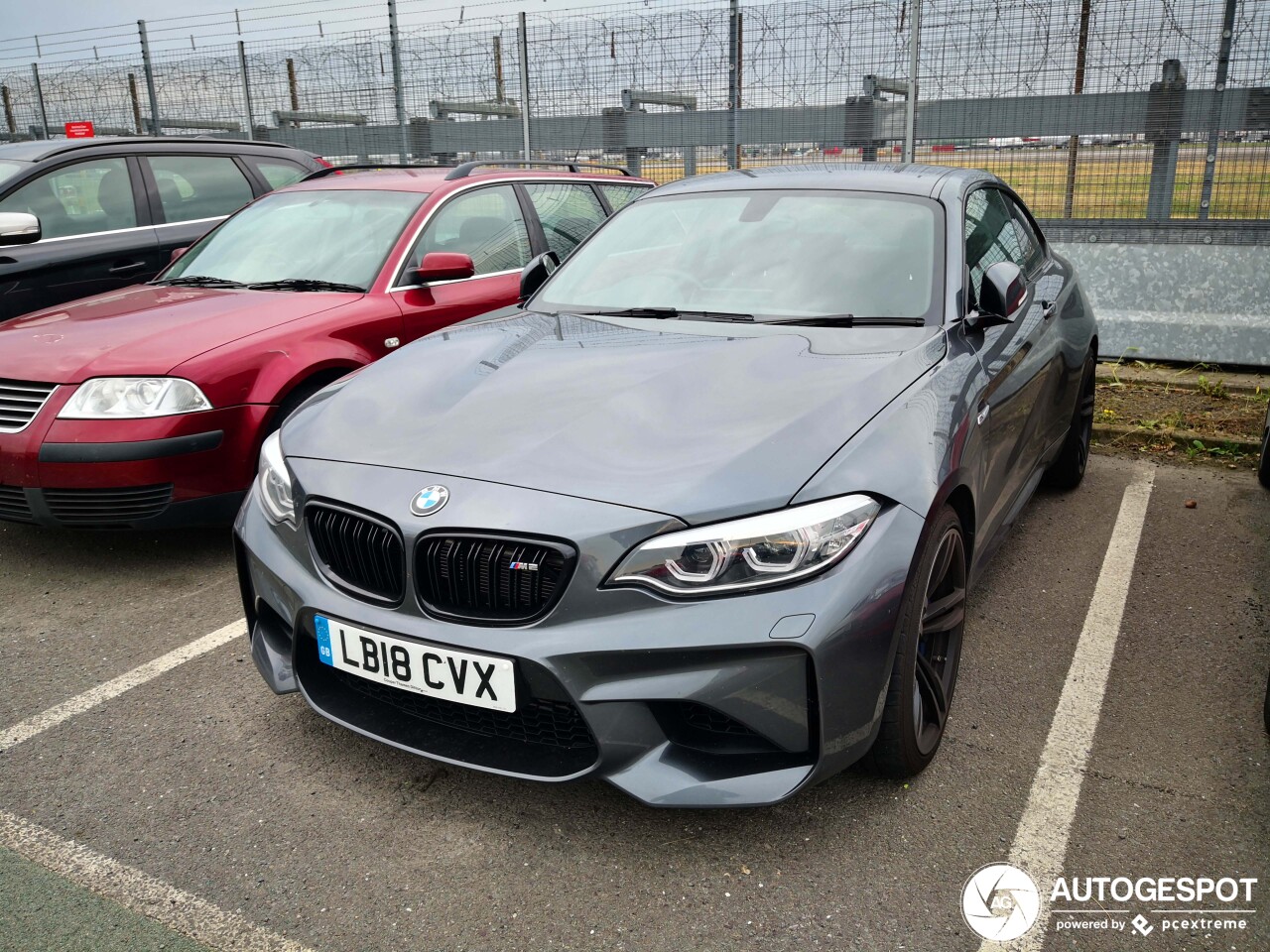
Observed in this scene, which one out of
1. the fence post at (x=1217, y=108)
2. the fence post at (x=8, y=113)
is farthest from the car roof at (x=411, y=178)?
the fence post at (x=8, y=113)

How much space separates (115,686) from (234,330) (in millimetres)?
1568

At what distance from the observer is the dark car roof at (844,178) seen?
12.1 feet

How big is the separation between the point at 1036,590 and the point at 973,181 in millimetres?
1566

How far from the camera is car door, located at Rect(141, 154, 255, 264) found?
6.23 metres

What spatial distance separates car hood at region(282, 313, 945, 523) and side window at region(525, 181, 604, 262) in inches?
100

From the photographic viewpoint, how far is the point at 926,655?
8.68 ft

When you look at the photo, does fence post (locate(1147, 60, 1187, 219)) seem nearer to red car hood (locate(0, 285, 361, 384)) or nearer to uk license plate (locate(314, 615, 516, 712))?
red car hood (locate(0, 285, 361, 384))

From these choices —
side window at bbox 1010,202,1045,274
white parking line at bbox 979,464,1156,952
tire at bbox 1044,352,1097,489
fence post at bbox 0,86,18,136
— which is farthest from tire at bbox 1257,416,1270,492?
fence post at bbox 0,86,18,136

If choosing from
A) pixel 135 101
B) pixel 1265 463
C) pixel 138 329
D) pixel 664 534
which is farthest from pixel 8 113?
pixel 664 534

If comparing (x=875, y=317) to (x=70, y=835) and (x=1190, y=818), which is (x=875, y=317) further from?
(x=70, y=835)

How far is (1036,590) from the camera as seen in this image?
3900 millimetres

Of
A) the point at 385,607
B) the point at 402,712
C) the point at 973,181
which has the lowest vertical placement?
the point at 402,712

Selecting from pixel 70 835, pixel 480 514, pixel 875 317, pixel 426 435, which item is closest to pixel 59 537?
pixel 70 835

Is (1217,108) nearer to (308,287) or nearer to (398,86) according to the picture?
(308,287)
